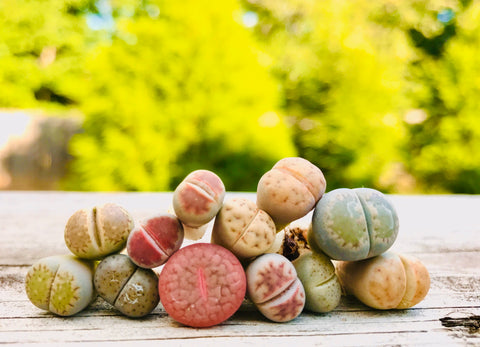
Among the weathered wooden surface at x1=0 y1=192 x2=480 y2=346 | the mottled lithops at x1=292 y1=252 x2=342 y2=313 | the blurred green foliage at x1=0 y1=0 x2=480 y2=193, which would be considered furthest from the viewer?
the blurred green foliage at x1=0 y1=0 x2=480 y2=193

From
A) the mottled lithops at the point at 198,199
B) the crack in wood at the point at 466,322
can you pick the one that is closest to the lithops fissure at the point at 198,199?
the mottled lithops at the point at 198,199

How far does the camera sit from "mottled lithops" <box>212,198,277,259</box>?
77 centimetres

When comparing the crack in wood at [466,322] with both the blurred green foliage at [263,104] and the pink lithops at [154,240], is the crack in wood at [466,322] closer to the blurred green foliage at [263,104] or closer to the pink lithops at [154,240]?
the pink lithops at [154,240]

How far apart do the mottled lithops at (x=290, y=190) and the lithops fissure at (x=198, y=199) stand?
10cm

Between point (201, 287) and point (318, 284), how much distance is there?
231 millimetres

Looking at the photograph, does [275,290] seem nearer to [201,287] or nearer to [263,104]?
[201,287]

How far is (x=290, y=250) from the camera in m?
0.94

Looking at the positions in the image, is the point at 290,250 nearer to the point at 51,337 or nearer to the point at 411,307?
the point at 411,307

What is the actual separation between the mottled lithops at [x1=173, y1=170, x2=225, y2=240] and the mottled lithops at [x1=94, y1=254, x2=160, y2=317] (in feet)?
0.44

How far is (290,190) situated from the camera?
31.0 inches

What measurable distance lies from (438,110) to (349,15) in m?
1.60

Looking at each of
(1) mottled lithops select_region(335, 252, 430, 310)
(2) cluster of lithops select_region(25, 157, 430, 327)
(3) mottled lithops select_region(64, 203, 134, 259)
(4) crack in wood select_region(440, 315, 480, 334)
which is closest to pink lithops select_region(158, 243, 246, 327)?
(2) cluster of lithops select_region(25, 157, 430, 327)

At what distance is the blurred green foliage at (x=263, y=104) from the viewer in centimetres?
289

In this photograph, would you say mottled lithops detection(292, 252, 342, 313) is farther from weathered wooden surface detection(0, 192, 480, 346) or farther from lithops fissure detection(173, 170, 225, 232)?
lithops fissure detection(173, 170, 225, 232)
